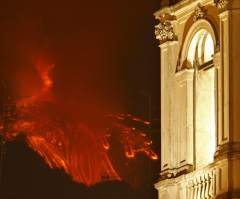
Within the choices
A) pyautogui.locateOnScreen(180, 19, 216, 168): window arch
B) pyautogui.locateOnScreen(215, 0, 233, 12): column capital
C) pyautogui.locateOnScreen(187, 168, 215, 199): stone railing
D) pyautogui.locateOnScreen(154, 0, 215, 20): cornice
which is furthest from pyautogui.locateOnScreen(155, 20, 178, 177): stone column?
pyautogui.locateOnScreen(215, 0, 233, 12): column capital

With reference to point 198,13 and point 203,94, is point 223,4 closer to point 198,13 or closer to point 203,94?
point 198,13

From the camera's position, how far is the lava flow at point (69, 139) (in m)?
48.0

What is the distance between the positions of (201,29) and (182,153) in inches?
133

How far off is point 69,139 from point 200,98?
17025 millimetres

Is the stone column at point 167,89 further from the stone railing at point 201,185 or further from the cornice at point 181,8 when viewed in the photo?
the stone railing at point 201,185

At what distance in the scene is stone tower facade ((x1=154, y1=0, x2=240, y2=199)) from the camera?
29875 millimetres

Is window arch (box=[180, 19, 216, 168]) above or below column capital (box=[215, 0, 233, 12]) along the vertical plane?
below

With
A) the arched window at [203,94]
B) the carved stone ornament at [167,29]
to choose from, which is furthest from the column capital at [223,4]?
the carved stone ornament at [167,29]

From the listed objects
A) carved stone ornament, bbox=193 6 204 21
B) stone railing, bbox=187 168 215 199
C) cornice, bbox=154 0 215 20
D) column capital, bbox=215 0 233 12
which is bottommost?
stone railing, bbox=187 168 215 199

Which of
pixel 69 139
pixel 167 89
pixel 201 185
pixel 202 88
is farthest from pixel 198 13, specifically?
pixel 69 139

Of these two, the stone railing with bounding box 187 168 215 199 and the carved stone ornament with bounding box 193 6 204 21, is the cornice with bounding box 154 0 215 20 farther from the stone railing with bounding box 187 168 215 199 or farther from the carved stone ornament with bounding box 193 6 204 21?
the stone railing with bounding box 187 168 215 199

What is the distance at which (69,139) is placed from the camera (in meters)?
49.2

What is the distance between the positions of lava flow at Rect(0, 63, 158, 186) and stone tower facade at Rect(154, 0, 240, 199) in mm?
13888

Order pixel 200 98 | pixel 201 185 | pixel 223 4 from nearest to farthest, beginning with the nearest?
pixel 223 4 < pixel 201 185 < pixel 200 98
